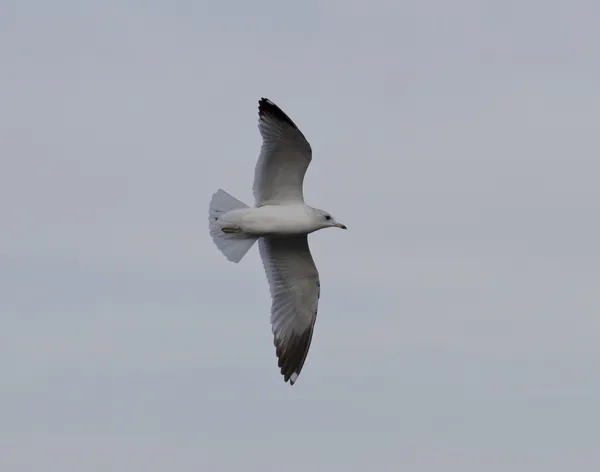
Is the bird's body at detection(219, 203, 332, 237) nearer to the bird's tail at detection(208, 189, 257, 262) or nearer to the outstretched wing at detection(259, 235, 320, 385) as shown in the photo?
the bird's tail at detection(208, 189, 257, 262)

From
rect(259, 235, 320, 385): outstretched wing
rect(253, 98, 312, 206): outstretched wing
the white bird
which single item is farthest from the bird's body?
rect(259, 235, 320, 385): outstretched wing

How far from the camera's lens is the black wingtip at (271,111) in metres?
16.5

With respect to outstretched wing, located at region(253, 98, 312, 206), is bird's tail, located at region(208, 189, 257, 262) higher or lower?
lower

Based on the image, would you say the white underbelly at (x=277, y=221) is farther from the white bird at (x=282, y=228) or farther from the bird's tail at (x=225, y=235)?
the bird's tail at (x=225, y=235)

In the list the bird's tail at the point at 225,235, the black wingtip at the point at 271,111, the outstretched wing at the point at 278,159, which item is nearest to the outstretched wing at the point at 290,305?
the bird's tail at the point at 225,235

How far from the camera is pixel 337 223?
1695cm

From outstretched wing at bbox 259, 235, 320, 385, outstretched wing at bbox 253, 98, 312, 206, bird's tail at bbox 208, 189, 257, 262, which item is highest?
outstretched wing at bbox 253, 98, 312, 206

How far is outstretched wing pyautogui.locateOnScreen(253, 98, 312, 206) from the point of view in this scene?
1661cm

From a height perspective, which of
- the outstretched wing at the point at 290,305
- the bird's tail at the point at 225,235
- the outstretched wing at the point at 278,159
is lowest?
the outstretched wing at the point at 290,305

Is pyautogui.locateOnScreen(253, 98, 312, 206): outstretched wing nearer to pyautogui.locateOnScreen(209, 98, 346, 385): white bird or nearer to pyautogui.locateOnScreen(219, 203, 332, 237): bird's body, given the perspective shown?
pyautogui.locateOnScreen(209, 98, 346, 385): white bird

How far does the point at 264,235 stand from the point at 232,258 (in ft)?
1.88

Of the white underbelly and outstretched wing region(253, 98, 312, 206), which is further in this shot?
the white underbelly

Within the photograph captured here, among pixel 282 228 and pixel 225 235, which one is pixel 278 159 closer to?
pixel 282 228

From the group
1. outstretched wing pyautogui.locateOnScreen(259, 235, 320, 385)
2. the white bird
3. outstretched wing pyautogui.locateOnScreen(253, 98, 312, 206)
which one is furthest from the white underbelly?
outstretched wing pyautogui.locateOnScreen(259, 235, 320, 385)
